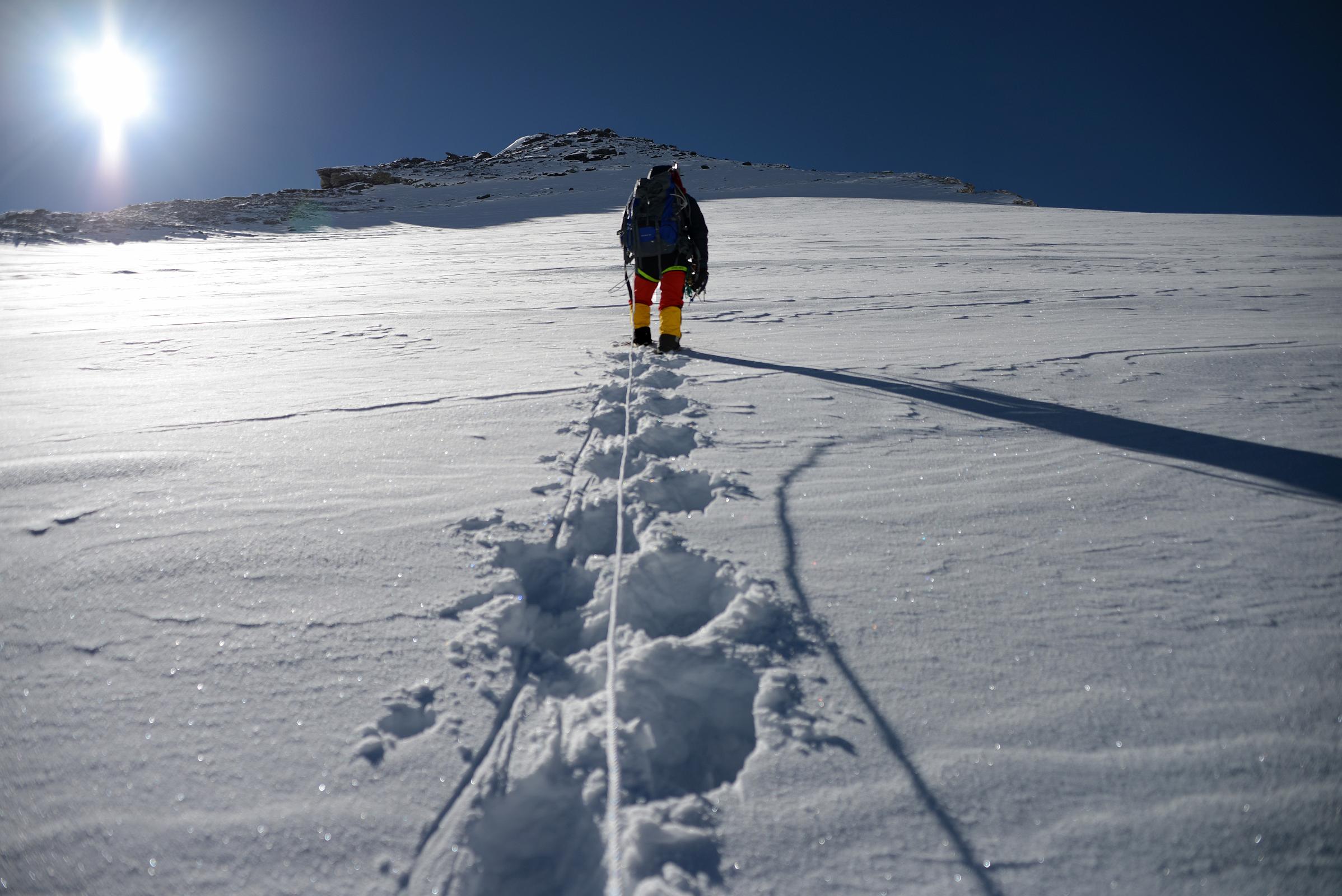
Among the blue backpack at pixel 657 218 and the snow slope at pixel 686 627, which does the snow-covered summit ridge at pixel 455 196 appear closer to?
the blue backpack at pixel 657 218

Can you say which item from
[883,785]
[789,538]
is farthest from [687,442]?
[883,785]

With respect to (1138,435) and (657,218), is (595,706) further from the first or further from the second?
(657,218)

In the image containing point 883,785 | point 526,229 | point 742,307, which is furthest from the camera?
point 526,229

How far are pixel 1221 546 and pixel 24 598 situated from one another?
3544mm

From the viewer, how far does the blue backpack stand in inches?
187

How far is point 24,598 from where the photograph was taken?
174cm

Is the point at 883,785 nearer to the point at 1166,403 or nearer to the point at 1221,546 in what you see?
the point at 1221,546

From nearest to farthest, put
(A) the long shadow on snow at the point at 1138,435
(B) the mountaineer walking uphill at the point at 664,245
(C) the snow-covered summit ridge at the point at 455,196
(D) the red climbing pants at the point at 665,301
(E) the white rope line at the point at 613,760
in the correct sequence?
(E) the white rope line at the point at 613,760 → (A) the long shadow on snow at the point at 1138,435 → (D) the red climbing pants at the point at 665,301 → (B) the mountaineer walking uphill at the point at 664,245 → (C) the snow-covered summit ridge at the point at 455,196

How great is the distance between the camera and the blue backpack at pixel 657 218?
4.76m

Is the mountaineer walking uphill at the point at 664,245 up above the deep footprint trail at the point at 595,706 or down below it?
above

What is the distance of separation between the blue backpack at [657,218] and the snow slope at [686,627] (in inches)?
49.8

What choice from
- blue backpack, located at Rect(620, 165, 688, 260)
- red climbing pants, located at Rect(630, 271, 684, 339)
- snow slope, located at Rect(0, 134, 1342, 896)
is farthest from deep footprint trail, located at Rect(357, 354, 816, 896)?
blue backpack, located at Rect(620, 165, 688, 260)

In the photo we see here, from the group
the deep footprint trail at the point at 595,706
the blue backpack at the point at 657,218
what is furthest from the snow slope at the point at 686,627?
the blue backpack at the point at 657,218

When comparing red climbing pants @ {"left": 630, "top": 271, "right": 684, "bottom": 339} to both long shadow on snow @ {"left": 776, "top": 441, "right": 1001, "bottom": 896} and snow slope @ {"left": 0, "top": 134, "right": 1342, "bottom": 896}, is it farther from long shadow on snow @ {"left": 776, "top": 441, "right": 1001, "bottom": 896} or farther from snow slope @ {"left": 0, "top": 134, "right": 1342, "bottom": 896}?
long shadow on snow @ {"left": 776, "top": 441, "right": 1001, "bottom": 896}
